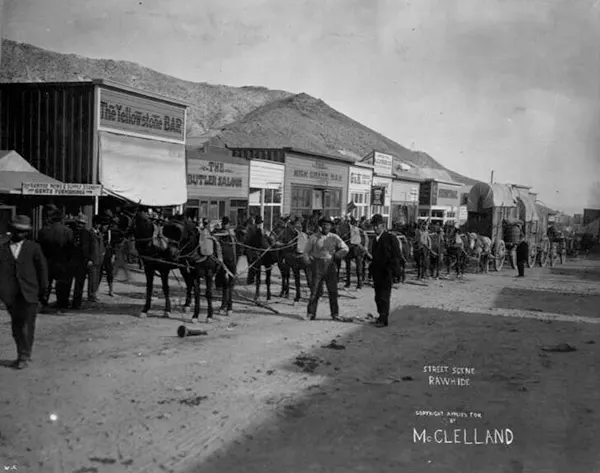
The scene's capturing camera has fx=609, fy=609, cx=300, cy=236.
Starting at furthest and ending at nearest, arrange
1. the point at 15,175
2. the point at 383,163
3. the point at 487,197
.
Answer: the point at 383,163 → the point at 487,197 → the point at 15,175

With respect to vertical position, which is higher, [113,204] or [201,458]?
[113,204]

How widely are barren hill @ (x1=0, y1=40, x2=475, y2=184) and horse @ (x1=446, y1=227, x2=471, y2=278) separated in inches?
243

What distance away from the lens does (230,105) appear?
46875 millimetres

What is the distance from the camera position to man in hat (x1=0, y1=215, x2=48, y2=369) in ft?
23.8

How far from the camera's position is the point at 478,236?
2411 centimetres

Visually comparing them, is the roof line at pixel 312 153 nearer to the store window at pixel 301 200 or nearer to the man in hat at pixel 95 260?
the store window at pixel 301 200

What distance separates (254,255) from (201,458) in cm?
979

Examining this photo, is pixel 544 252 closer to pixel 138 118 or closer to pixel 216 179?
pixel 216 179

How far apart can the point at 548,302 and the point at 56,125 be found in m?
14.5

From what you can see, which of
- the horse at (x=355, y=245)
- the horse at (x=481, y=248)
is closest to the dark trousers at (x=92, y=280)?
the horse at (x=355, y=245)

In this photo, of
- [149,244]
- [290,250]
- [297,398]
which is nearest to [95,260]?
[149,244]

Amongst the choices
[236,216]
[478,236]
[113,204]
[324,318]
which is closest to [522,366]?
[324,318]

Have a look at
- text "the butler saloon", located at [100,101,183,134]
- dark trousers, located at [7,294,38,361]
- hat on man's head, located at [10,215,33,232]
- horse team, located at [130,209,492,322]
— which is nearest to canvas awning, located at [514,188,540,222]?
horse team, located at [130,209,492,322]

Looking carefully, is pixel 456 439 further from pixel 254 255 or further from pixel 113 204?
pixel 113 204
